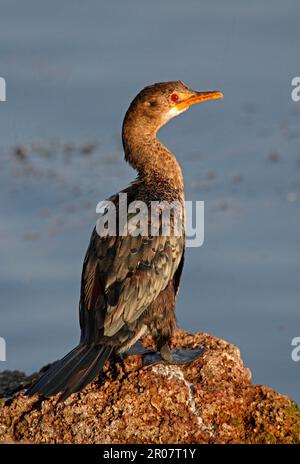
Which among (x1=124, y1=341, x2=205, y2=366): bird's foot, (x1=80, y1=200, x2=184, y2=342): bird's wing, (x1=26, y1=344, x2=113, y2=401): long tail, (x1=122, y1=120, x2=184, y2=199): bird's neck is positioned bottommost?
(x1=26, y1=344, x2=113, y2=401): long tail

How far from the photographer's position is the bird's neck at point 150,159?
865 cm

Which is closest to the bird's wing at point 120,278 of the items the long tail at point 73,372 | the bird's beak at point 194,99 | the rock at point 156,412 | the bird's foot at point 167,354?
the long tail at point 73,372

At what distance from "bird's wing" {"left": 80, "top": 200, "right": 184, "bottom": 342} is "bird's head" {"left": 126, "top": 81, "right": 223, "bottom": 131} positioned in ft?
4.09

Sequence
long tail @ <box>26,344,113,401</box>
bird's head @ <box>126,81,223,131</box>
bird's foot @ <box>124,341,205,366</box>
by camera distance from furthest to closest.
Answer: bird's head @ <box>126,81,223,131</box>, bird's foot @ <box>124,341,205,366</box>, long tail @ <box>26,344,113,401</box>

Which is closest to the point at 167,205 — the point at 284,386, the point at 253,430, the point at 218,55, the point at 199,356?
the point at 199,356

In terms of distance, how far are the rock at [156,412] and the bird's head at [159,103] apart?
2236mm

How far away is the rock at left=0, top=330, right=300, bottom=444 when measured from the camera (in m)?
6.95

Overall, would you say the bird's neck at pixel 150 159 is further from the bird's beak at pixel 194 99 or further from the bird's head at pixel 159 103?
the bird's beak at pixel 194 99

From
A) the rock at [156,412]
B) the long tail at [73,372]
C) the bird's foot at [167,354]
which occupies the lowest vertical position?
the rock at [156,412]

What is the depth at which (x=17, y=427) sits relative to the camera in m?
7.06

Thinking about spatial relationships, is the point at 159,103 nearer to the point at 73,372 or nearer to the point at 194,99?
the point at 194,99

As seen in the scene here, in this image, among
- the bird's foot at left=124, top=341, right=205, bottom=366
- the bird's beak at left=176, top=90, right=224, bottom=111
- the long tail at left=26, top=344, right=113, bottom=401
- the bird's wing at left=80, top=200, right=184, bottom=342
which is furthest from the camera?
the bird's beak at left=176, top=90, right=224, bottom=111

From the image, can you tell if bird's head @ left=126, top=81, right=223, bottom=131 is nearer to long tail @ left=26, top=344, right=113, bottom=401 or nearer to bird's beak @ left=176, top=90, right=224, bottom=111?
bird's beak @ left=176, top=90, right=224, bottom=111

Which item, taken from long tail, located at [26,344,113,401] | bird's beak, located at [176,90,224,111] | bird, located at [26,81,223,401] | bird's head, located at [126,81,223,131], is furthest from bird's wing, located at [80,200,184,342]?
bird's beak, located at [176,90,224,111]
